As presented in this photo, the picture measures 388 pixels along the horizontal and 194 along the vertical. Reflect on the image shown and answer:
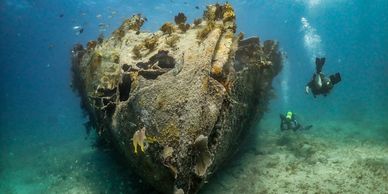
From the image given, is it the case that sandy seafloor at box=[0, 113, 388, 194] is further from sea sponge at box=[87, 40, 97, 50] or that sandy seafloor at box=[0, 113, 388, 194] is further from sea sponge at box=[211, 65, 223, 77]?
sea sponge at box=[87, 40, 97, 50]

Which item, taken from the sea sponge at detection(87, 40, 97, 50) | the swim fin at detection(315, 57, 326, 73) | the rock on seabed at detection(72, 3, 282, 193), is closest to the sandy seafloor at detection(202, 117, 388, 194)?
the rock on seabed at detection(72, 3, 282, 193)

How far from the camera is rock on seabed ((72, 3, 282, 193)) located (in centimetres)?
497

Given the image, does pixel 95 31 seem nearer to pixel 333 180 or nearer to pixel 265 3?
pixel 265 3

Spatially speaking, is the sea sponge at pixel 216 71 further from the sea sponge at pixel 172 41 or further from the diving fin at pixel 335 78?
the diving fin at pixel 335 78

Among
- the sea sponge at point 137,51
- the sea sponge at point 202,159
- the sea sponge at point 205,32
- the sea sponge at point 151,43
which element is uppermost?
the sea sponge at point 205,32

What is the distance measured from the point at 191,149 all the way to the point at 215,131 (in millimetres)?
606

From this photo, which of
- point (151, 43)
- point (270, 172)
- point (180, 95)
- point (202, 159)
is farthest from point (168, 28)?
point (270, 172)

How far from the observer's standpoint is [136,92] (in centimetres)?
578

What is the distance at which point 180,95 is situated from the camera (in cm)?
531

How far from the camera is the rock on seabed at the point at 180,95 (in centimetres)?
497

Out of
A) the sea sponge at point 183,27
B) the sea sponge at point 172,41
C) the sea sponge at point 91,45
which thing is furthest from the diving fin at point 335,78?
the sea sponge at point 91,45

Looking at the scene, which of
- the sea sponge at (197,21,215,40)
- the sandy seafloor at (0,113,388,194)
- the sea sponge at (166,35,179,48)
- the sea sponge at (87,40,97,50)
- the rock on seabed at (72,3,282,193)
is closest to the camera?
the rock on seabed at (72,3,282,193)

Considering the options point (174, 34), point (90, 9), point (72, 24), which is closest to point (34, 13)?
point (90, 9)

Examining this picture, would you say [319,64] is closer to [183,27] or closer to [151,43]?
[183,27]
